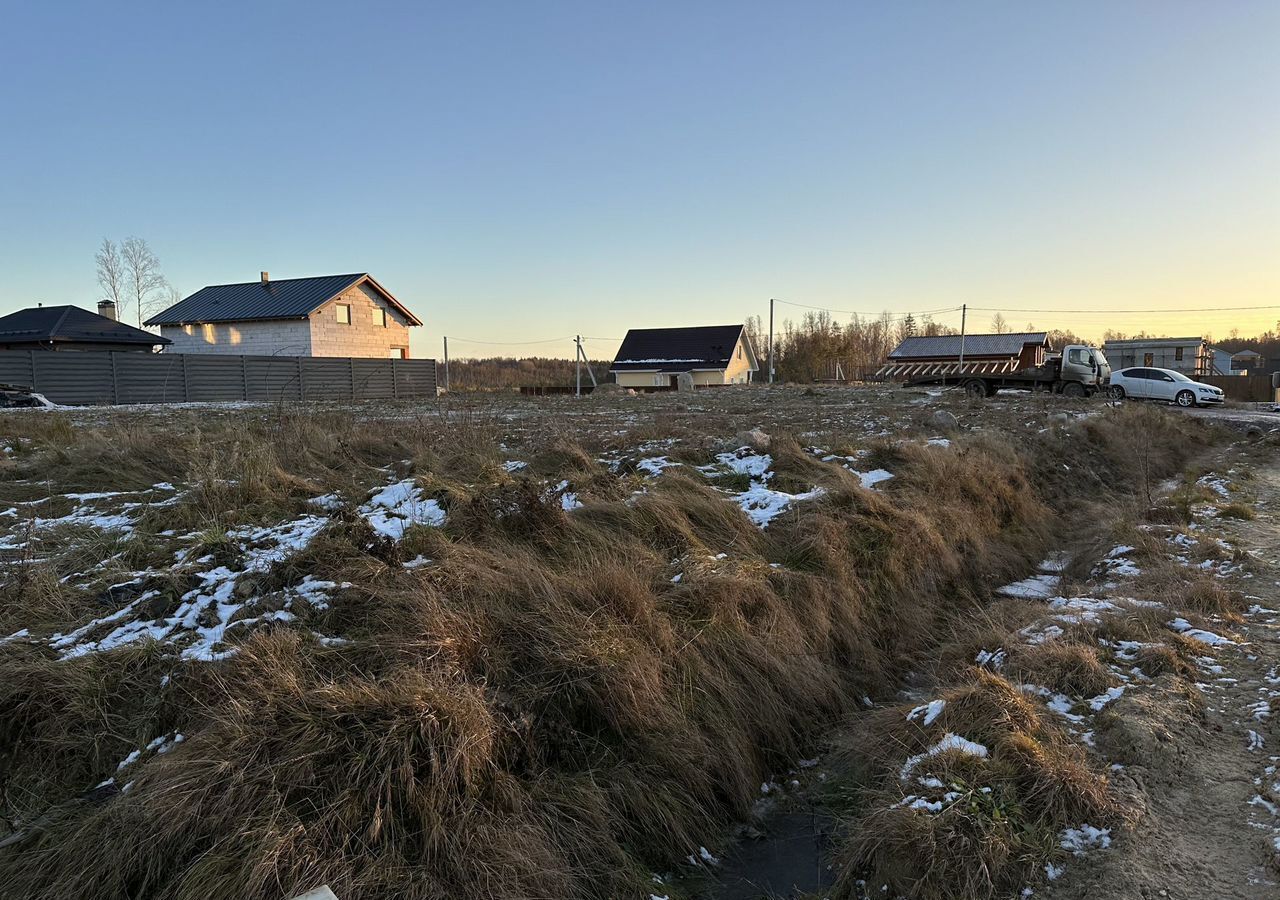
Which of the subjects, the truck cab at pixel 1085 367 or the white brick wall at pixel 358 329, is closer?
the truck cab at pixel 1085 367

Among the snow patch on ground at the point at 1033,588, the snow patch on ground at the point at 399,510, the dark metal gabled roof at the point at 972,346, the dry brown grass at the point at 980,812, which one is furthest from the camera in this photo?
the dark metal gabled roof at the point at 972,346

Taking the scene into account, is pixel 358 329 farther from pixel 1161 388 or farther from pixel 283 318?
pixel 1161 388

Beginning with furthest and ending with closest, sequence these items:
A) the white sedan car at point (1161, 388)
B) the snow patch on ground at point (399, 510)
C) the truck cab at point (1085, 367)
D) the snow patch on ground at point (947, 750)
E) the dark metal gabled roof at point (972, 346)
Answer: the dark metal gabled roof at point (972, 346) → the truck cab at point (1085, 367) → the white sedan car at point (1161, 388) → the snow patch on ground at point (399, 510) → the snow patch on ground at point (947, 750)

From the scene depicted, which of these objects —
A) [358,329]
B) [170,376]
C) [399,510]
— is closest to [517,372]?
[358,329]

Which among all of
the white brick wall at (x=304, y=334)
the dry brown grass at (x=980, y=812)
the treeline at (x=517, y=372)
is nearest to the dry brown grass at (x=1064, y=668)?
the dry brown grass at (x=980, y=812)

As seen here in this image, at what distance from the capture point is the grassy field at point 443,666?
290 cm

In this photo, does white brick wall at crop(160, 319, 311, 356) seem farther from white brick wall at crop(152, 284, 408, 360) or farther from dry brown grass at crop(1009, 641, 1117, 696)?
dry brown grass at crop(1009, 641, 1117, 696)

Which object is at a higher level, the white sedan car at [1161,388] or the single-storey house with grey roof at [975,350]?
the single-storey house with grey roof at [975,350]

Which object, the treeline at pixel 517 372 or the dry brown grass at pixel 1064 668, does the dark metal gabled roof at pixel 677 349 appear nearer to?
the treeline at pixel 517 372

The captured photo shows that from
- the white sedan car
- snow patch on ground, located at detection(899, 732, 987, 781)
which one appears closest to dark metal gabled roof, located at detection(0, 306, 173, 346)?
snow patch on ground, located at detection(899, 732, 987, 781)

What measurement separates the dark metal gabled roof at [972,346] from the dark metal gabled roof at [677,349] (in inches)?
603

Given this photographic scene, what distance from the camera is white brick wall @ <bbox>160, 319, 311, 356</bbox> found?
3584cm

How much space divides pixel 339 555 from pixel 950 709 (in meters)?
4.04

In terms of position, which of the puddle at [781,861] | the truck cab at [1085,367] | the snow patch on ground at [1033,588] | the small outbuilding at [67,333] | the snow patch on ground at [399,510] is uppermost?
the small outbuilding at [67,333]
